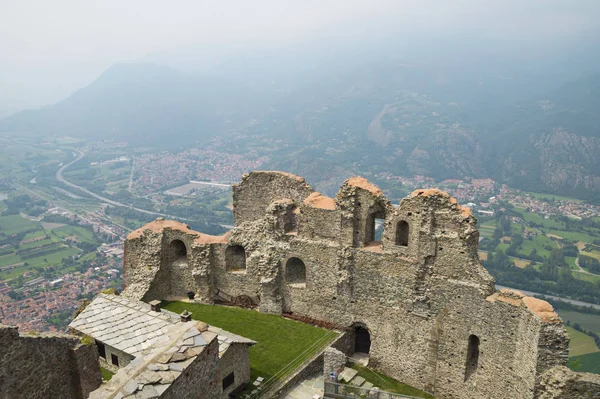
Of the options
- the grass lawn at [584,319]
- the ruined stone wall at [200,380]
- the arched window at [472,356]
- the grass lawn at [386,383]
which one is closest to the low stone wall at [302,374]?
the grass lawn at [386,383]

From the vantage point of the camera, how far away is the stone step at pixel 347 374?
20828mm

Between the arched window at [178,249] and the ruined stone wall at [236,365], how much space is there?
1102cm

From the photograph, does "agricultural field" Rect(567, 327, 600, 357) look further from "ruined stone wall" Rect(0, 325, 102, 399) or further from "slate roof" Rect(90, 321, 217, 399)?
"ruined stone wall" Rect(0, 325, 102, 399)

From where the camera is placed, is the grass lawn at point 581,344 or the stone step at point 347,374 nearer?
the stone step at point 347,374

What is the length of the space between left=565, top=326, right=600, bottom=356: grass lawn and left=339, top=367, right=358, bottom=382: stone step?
46.9m

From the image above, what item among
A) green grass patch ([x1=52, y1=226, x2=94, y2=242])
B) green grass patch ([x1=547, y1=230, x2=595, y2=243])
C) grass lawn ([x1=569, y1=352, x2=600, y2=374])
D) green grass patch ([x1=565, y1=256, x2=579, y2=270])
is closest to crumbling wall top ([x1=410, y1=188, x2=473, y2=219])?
grass lawn ([x1=569, y1=352, x2=600, y2=374])

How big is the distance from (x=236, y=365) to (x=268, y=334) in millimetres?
4838

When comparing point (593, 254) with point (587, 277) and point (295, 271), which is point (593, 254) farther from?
point (295, 271)

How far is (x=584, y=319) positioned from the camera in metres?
70.0

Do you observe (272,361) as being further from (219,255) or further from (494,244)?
(494,244)

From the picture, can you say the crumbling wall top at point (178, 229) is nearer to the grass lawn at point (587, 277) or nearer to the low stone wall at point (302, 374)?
the low stone wall at point (302, 374)

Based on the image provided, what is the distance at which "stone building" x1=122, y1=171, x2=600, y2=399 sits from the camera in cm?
1820

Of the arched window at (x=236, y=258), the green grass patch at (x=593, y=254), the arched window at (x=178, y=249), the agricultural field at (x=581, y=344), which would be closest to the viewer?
the arched window at (x=236, y=258)

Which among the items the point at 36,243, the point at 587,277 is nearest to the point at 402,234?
the point at 587,277
